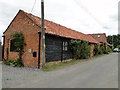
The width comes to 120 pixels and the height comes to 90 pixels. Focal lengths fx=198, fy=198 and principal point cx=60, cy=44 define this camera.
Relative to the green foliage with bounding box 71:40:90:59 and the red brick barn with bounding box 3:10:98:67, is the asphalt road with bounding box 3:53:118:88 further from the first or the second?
the green foliage with bounding box 71:40:90:59

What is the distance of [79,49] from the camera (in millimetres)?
26141

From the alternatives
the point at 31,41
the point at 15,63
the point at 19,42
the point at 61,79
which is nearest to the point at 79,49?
the point at 31,41

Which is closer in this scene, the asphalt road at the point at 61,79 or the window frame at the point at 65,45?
the asphalt road at the point at 61,79

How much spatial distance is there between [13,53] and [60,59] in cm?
504

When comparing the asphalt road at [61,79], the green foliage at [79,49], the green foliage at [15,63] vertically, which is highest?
the green foliage at [79,49]

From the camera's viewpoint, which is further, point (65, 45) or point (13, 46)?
point (65, 45)

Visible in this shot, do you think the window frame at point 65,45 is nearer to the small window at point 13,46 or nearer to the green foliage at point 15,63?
the small window at point 13,46

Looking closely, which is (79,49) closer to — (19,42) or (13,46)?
(13,46)

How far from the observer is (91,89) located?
8.19 metres

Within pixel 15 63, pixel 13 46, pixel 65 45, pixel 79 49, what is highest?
pixel 65 45

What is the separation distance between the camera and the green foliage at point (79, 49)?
25.0 metres

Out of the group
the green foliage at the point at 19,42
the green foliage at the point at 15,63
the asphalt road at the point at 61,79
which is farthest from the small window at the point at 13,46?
the asphalt road at the point at 61,79

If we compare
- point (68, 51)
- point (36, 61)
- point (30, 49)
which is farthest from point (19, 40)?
point (68, 51)

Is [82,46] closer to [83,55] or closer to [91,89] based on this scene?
[83,55]
